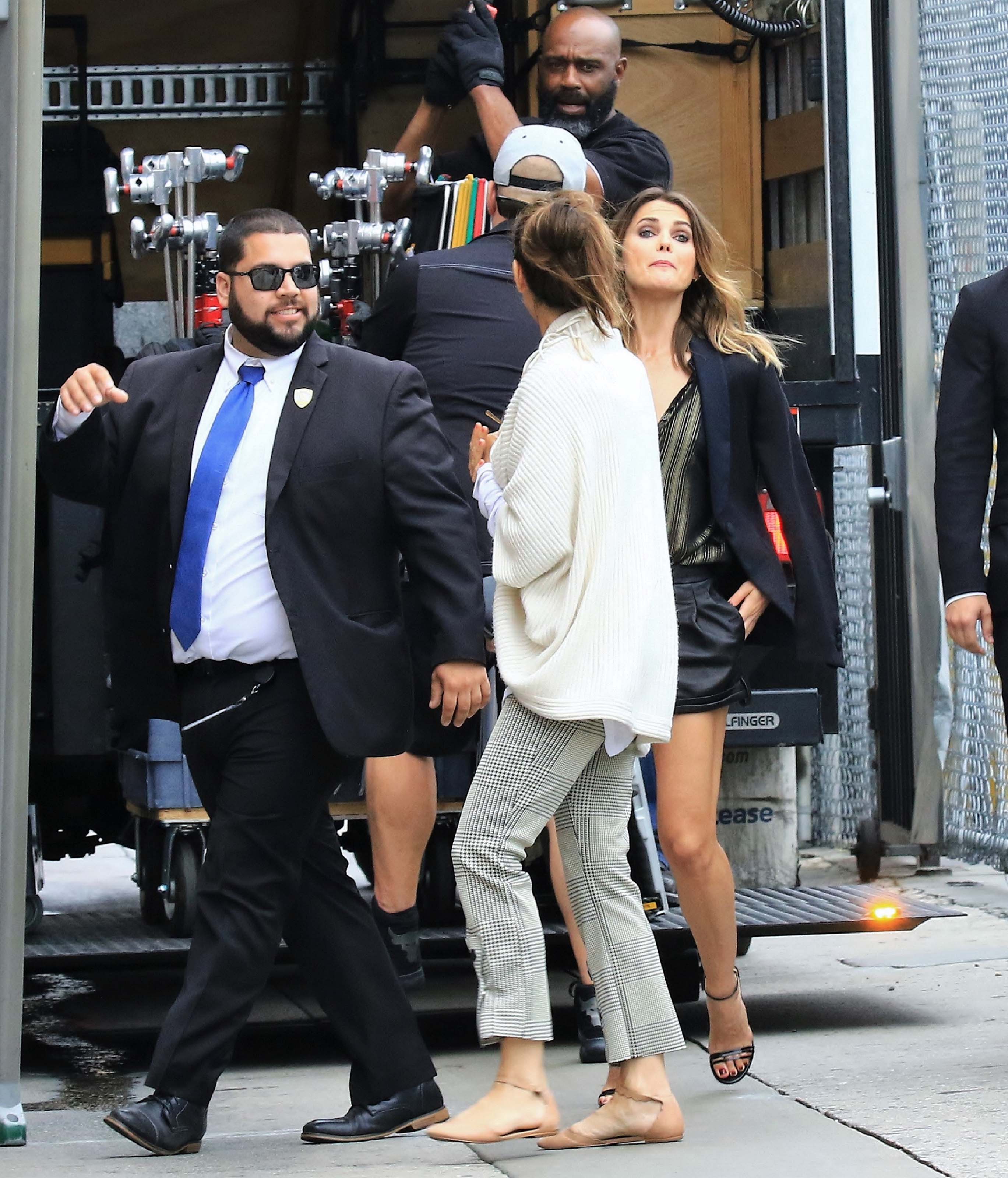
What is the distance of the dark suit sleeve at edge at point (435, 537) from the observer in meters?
4.43

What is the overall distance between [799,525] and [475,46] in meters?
2.77

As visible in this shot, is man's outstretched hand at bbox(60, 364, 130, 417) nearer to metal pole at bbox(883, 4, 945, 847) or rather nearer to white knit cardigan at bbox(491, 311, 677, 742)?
white knit cardigan at bbox(491, 311, 677, 742)

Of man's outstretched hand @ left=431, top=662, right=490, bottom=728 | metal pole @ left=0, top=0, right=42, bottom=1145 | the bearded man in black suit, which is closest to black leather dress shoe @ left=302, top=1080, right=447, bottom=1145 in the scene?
the bearded man in black suit

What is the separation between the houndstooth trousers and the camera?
13.9 feet

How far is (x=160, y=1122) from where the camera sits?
169 inches

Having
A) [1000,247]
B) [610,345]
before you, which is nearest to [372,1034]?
[610,345]

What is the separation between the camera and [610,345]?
173 inches

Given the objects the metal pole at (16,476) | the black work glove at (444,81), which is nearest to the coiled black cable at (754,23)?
the black work glove at (444,81)

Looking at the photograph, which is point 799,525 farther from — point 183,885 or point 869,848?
point 869,848

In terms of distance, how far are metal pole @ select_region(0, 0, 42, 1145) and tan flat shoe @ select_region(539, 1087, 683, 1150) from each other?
1.02 metres

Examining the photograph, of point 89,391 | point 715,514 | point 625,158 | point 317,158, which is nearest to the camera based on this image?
point 89,391

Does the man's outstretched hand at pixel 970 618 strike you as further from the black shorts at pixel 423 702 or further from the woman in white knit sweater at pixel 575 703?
the black shorts at pixel 423 702

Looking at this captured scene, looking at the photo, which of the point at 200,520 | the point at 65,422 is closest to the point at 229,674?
the point at 200,520

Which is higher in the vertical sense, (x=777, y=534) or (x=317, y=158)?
(x=317, y=158)
